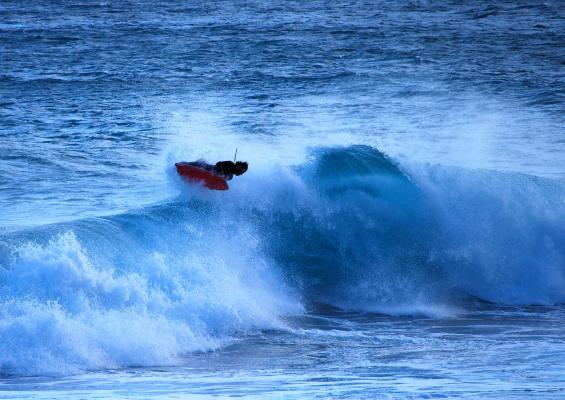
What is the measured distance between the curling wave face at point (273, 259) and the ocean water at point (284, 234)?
1.1 inches

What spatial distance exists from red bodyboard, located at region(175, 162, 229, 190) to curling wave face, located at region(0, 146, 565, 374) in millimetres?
134

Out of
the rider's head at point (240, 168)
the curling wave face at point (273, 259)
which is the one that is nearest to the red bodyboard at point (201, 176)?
the curling wave face at point (273, 259)

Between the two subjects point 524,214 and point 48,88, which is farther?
point 48,88

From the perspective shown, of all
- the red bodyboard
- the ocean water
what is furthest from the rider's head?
the ocean water

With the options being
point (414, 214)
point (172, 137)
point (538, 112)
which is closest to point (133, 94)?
point (172, 137)

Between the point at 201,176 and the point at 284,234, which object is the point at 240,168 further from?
the point at 284,234

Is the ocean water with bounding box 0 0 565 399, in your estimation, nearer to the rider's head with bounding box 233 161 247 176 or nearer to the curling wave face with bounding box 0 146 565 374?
the curling wave face with bounding box 0 146 565 374

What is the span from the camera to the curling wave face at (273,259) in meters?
11.9

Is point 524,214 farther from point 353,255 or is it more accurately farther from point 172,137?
point 172,137

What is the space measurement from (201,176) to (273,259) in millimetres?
1485

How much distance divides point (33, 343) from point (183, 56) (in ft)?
72.2

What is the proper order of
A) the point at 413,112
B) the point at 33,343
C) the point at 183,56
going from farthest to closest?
1. the point at 183,56
2. the point at 413,112
3. the point at 33,343

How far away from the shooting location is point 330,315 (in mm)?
14383

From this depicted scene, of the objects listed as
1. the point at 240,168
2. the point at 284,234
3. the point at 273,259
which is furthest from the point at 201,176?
the point at 273,259
